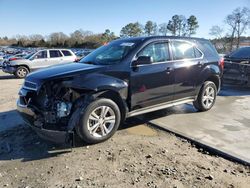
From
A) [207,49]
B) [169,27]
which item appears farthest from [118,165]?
[169,27]

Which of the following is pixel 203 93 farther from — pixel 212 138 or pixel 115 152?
pixel 115 152

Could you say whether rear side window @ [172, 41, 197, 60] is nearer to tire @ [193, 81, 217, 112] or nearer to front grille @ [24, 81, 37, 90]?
tire @ [193, 81, 217, 112]

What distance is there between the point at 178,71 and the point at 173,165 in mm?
2515

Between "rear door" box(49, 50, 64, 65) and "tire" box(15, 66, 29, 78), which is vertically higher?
"rear door" box(49, 50, 64, 65)

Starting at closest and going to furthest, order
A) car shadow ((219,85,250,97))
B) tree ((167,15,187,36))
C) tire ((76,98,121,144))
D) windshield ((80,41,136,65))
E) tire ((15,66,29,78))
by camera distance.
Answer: tire ((76,98,121,144)), windshield ((80,41,136,65)), car shadow ((219,85,250,97)), tire ((15,66,29,78)), tree ((167,15,187,36))

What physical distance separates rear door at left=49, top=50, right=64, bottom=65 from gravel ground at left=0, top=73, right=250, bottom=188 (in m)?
11.9

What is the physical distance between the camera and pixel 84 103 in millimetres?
4465

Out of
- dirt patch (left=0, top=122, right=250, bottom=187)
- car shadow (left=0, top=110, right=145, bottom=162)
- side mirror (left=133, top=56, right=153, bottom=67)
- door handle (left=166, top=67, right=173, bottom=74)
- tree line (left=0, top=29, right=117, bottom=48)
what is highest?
tree line (left=0, top=29, right=117, bottom=48)

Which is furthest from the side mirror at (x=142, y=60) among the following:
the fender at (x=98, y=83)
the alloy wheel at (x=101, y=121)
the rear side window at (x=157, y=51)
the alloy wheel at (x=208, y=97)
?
the alloy wheel at (x=208, y=97)

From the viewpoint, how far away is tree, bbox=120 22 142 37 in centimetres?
7269

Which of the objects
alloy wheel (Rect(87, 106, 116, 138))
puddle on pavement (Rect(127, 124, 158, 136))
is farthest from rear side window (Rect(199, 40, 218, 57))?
alloy wheel (Rect(87, 106, 116, 138))

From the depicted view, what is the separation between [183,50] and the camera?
245 inches

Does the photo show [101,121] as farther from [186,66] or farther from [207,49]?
[207,49]

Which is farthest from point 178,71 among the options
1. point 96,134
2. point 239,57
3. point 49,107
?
point 239,57
